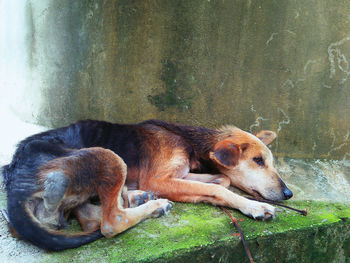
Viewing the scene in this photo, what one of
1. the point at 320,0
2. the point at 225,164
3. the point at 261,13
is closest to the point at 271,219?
the point at 225,164

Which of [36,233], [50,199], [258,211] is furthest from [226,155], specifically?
[36,233]

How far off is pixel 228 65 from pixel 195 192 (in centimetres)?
180

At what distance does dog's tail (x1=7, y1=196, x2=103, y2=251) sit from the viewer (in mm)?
1777

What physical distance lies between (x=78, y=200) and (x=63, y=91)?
258 cm

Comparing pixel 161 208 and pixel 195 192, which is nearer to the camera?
pixel 161 208

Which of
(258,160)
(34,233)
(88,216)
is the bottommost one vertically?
(88,216)

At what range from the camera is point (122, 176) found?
2.19 metres

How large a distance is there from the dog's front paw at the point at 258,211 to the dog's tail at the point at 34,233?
4.01ft

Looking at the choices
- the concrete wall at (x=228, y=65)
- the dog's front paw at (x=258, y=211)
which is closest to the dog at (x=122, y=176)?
the dog's front paw at (x=258, y=211)

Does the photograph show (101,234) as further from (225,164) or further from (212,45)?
(212,45)

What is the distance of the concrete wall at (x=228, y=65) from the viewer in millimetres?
3570

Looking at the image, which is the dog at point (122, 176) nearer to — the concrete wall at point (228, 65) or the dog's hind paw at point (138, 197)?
the dog's hind paw at point (138, 197)

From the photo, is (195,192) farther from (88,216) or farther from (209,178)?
(88,216)

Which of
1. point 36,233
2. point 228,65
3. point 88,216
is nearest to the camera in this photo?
point 36,233
